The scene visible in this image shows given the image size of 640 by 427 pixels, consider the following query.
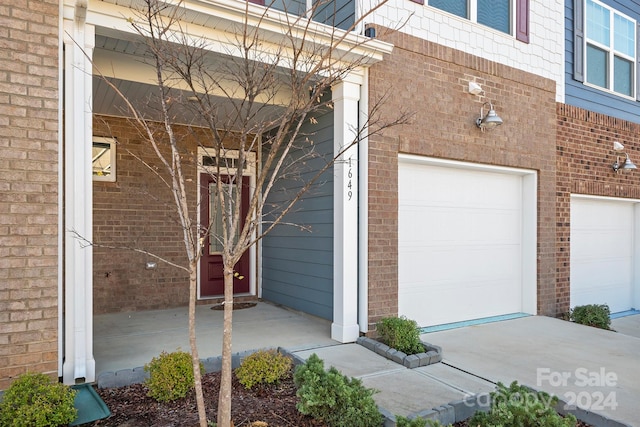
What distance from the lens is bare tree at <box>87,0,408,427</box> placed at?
2.63 metres

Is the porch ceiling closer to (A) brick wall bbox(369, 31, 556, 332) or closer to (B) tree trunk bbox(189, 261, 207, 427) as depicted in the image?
(A) brick wall bbox(369, 31, 556, 332)

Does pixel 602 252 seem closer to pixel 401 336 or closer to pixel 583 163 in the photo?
pixel 583 163

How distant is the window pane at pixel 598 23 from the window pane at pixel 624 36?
0.26 meters

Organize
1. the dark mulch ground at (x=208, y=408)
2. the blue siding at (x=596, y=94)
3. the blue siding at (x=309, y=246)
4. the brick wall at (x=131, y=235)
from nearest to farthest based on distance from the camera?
1. the dark mulch ground at (x=208, y=408)
2. the blue siding at (x=309, y=246)
3. the brick wall at (x=131, y=235)
4. the blue siding at (x=596, y=94)

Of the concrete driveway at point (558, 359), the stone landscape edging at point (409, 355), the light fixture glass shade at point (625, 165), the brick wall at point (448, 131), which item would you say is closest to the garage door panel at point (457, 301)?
the concrete driveway at point (558, 359)

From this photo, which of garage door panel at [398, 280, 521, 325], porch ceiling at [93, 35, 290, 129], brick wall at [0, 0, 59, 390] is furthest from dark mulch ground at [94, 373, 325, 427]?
garage door panel at [398, 280, 521, 325]

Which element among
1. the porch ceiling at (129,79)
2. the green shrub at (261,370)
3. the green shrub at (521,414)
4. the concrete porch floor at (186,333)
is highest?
the porch ceiling at (129,79)

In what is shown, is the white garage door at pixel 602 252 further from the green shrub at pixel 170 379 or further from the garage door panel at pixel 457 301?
the green shrub at pixel 170 379

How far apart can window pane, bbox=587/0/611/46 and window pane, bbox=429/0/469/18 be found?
3257 millimetres

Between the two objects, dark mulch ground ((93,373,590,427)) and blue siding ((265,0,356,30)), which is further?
blue siding ((265,0,356,30))

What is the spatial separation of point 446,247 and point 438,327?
1.09 meters

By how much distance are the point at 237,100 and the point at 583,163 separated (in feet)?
19.2

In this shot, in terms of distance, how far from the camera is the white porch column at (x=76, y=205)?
382 centimetres

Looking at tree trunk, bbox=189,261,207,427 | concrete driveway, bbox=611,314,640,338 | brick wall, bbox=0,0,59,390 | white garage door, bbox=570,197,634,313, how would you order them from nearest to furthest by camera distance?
tree trunk, bbox=189,261,207,427 → brick wall, bbox=0,0,59,390 → concrete driveway, bbox=611,314,640,338 → white garage door, bbox=570,197,634,313
